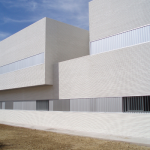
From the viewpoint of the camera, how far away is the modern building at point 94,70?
1524 cm

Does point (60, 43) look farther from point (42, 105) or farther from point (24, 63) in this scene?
point (42, 105)

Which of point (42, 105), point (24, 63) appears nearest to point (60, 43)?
point (24, 63)

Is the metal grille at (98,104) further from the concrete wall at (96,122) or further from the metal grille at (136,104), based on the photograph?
the concrete wall at (96,122)

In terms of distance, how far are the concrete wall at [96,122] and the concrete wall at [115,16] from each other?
22.6 feet

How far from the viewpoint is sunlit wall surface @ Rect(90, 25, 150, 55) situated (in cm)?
1568

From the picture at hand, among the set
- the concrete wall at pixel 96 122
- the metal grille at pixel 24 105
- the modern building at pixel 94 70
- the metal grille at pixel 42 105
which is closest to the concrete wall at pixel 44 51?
the modern building at pixel 94 70

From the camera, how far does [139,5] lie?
53.2ft

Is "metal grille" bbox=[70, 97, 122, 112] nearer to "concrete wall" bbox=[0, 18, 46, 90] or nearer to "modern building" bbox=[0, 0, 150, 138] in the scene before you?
"modern building" bbox=[0, 0, 150, 138]

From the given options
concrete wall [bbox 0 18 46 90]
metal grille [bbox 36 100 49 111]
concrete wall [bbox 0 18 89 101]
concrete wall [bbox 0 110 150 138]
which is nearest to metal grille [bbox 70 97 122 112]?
concrete wall [bbox 0 110 150 138]

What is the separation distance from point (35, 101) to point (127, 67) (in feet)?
43.0

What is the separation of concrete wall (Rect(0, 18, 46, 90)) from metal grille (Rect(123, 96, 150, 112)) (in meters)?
10.6

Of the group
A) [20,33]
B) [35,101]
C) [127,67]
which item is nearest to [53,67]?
[35,101]

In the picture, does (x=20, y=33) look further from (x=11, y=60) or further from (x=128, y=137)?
(x=128, y=137)

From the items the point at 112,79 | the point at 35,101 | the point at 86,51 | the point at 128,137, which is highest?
the point at 86,51
